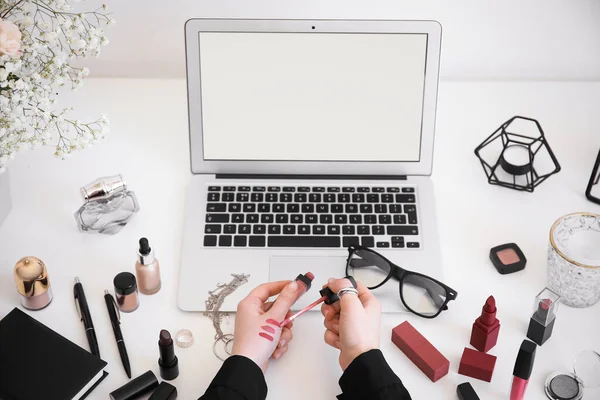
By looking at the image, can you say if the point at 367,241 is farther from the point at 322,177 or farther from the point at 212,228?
→ the point at 212,228

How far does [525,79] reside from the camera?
174cm

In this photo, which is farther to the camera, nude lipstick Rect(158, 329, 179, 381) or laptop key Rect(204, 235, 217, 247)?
laptop key Rect(204, 235, 217, 247)

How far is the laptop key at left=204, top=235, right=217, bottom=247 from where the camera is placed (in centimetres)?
133

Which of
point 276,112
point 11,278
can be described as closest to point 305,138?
point 276,112

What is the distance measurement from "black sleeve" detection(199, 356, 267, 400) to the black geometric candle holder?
692 millimetres

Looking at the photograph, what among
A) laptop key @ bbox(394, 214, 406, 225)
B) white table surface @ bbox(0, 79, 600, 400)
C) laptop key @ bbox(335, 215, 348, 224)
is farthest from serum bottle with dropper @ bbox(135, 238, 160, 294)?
laptop key @ bbox(394, 214, 406, 225)

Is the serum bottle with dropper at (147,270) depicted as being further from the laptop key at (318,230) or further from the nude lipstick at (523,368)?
the nude lipstick at (523,368)

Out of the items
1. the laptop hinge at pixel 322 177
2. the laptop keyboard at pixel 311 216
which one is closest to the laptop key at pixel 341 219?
the laptop keyboard at pixel 311 216

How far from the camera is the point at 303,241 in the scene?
1338 mm

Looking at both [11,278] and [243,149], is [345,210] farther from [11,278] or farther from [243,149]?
[11,278]

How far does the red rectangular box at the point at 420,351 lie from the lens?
1.14 m

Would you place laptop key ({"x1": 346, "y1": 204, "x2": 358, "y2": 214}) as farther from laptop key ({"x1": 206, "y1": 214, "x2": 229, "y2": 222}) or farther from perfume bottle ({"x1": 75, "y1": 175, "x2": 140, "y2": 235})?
perfume bottle ({"x1": 75, "y1": 175, "x2": 140, "y2": 235})

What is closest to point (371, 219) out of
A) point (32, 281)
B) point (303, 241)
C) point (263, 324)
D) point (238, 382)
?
point (303, 241)

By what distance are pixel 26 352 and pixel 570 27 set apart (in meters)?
1.33
